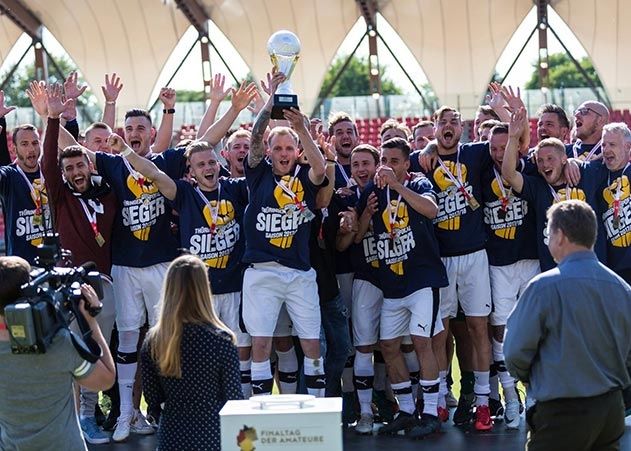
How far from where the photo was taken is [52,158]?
22.3 ft

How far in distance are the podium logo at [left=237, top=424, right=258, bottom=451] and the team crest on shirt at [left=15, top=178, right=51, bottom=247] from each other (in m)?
3.74

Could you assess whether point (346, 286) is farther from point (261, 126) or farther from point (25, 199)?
point (25, 199)

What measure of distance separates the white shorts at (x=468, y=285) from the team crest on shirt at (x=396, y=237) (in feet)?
1.28

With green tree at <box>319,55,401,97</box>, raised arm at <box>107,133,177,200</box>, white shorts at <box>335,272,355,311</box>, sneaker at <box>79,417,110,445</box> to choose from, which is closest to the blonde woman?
raised arm at <box>107,133,177,200</box>

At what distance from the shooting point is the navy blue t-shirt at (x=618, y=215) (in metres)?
7.01

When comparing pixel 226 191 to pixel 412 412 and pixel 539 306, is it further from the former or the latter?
pixel 539 306

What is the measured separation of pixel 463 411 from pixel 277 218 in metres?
1.93

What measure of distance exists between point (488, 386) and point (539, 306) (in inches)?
116

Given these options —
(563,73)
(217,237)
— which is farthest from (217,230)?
(563,73)

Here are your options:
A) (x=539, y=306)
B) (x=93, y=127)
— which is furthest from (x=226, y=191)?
(x=539, y=306)

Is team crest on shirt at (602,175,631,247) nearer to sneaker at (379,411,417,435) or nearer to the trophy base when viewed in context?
sneaker at (379,411,417,435)

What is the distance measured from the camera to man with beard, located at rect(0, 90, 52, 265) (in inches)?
279

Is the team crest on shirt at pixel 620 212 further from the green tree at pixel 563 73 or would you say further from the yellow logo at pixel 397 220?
the green tree at pixel 563 73

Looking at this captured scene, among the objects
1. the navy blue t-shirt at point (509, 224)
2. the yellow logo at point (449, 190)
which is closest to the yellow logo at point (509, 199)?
the navy blue t-shirt at point (509, 224)
